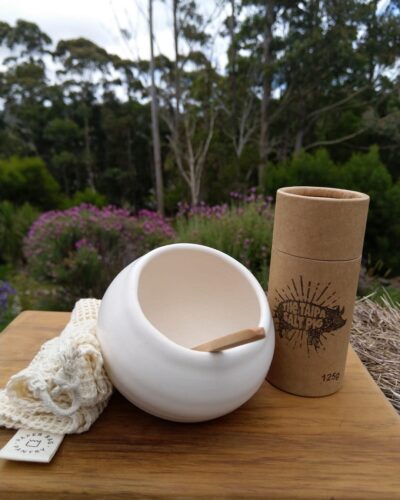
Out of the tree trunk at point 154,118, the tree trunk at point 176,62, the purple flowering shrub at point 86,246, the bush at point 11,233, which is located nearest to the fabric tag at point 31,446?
the purple flowering shrub at point 86,246

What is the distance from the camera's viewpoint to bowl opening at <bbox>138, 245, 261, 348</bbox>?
1.94ft

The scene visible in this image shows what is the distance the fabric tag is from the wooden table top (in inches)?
0.4

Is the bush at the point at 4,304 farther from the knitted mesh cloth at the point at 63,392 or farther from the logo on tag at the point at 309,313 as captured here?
the logo on tag at the point at 309,313

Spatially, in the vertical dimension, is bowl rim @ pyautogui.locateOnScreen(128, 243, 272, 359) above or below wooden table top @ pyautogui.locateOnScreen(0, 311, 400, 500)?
above

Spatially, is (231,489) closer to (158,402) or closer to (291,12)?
(158,402)

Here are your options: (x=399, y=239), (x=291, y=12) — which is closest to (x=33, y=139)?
(x=291, y=12)

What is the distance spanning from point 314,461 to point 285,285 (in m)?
0.22

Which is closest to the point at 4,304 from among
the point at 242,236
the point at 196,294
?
the point at 242,236

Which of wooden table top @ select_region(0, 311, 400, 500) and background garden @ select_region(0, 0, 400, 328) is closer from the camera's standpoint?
wooden table top @ select_region(0, 311, 400, 500)

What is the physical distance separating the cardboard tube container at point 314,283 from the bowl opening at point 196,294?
0.17 ft

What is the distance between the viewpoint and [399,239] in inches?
113

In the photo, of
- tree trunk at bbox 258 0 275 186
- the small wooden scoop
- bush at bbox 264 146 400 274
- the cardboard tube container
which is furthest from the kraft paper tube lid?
tree trunk at bbox 258 0 275 186

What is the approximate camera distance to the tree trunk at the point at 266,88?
4.88 meters

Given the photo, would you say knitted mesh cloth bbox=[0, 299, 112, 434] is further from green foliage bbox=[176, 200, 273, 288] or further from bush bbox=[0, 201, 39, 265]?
bush bbox=[0, 201, 39, 265]
